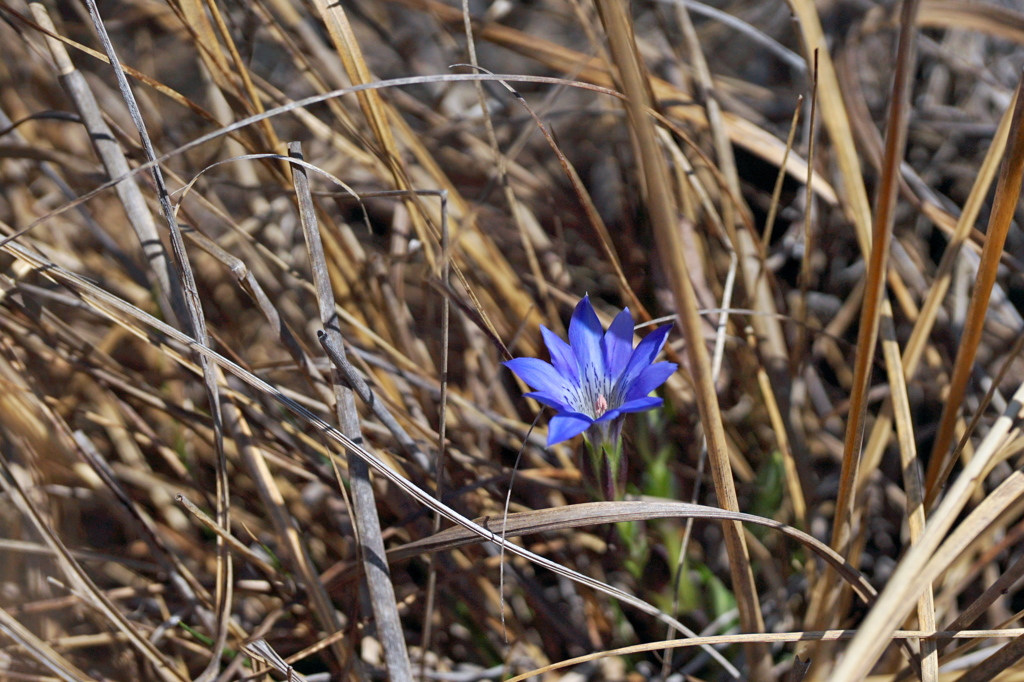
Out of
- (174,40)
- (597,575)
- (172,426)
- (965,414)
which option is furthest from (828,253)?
(174,40)

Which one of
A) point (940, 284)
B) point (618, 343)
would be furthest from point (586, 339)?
point (940, 284)

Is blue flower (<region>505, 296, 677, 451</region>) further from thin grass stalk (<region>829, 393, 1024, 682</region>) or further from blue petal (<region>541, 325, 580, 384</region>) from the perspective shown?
thin grass stalk (<region>829, 393, 1024, 682</region>)

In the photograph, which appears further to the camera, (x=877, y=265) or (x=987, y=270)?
(x=987, y=270)

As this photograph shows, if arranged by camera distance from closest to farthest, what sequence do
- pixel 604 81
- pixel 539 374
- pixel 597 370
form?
pixel 539 374 < pixel 597 370 < pixel 604 81

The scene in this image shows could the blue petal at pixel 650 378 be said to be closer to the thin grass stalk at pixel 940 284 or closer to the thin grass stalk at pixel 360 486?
the thin grass stalk at pixel 360 486

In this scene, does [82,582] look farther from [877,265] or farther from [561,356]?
[877,265]

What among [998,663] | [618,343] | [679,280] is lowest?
[998,663]
